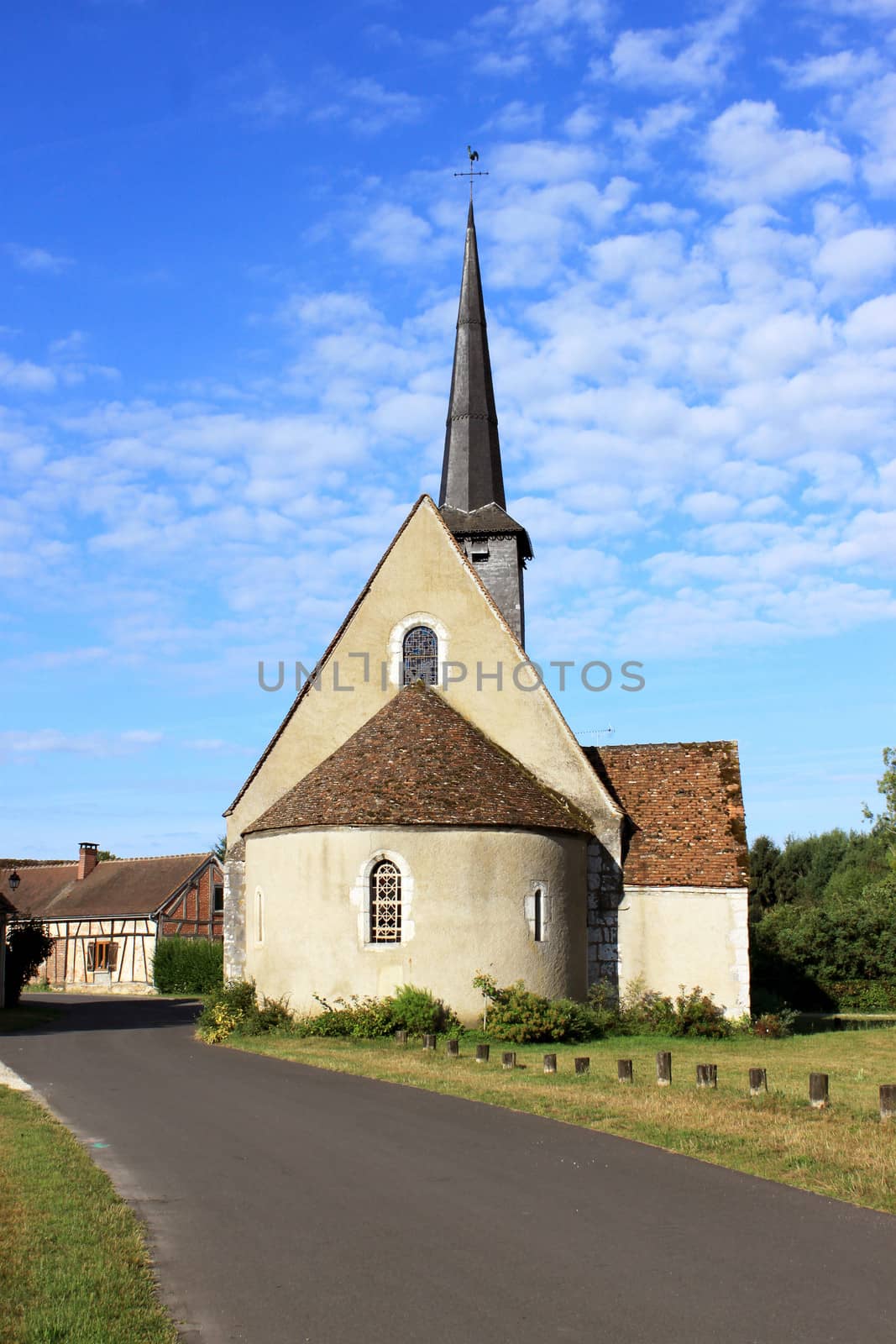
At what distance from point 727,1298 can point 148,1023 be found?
22488 millimetres

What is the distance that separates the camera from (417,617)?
2494cm

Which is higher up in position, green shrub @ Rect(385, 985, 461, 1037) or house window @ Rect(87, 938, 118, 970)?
green shrub @ Rect(385, 985, 461, 1037)

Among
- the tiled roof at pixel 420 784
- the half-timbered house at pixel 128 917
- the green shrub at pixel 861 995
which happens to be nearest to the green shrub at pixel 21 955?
the half-timbered house at pixel 128 917

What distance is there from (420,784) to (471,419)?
13350 millimetres

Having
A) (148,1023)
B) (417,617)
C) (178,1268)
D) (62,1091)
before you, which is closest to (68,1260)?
(178,1268)

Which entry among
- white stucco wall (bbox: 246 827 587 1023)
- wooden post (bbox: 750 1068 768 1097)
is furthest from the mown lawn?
white stucco wall (bbox: 246 827 587 1023)

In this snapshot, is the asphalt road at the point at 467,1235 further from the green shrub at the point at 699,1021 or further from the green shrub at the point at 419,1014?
the green shrub at the point at 699,1021

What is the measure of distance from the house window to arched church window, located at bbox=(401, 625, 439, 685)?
961 inches

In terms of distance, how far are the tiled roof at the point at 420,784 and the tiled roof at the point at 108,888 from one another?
72.7 ft

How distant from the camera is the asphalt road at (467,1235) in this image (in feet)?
19.4

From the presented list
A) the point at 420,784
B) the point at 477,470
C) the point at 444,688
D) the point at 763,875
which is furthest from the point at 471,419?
the point at 763,875

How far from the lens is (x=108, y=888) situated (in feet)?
151

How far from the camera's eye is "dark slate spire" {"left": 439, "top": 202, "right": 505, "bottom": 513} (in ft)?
99.8

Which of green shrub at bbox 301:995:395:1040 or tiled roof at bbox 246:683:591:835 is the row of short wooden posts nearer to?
green shrub at bbox 301:995:395:1040
